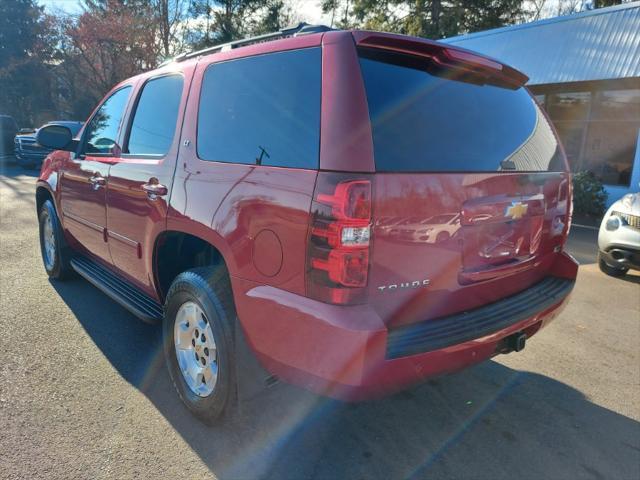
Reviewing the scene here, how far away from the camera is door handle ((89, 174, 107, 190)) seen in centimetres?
371

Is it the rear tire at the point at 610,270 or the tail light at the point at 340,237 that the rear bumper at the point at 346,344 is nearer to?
the tail light at the point at 340,237

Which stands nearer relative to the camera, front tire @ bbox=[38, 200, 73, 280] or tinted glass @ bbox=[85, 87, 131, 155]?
tinted glass @ bbox=[85, 87, 131, 155]

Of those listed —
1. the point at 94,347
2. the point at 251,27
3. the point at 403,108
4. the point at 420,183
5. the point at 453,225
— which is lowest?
the point at 94,347

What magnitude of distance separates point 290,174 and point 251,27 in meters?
25.2

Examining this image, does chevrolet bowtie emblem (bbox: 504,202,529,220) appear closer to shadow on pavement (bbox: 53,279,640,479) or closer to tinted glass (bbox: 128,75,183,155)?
shadow on pavement (bbox: 53,279,640,479)

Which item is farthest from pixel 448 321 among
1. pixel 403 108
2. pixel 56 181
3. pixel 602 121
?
pixel 602 121

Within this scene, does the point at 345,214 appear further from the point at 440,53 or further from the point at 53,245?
the point at 53,245

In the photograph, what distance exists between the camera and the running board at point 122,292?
3237 mm

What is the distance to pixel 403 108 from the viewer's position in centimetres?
219

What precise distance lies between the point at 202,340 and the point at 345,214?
4.35ft

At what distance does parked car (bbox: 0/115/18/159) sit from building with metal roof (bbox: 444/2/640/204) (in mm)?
17662

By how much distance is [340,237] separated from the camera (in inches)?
76.4

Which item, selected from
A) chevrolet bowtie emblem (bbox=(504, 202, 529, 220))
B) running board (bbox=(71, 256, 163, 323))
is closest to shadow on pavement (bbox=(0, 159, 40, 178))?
running board (bbox=(71, 256, 163, 323))

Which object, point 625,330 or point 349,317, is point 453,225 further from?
point 625,330
